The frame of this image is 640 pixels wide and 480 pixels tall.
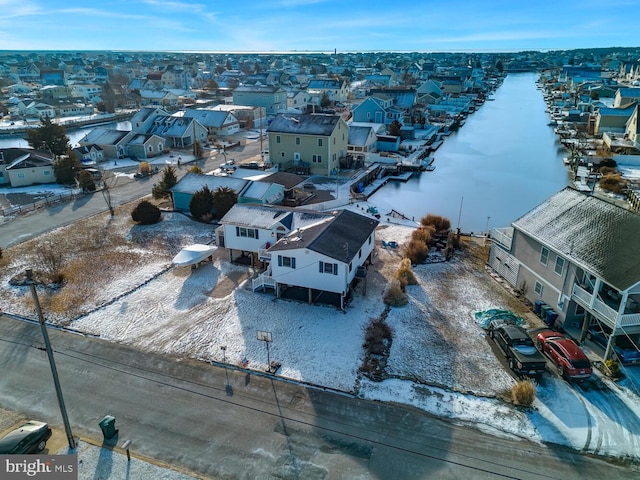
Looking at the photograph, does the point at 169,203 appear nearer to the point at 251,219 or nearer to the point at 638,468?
the point at 251,219

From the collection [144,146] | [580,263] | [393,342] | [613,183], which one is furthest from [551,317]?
[144,146]

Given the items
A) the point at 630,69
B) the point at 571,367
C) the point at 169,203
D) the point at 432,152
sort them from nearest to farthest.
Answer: the point at 571,367
the point at 169,203
the point at 432,152
the point at 630,69

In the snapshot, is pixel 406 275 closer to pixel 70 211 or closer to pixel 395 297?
pixel 395 297

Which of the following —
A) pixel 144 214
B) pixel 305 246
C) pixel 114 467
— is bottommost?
pixel 114 467

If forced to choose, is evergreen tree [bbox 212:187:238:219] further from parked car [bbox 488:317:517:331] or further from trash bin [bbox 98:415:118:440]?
A: parked car [bbox 488:317:517:331]

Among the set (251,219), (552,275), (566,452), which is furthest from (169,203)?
(566,452)
